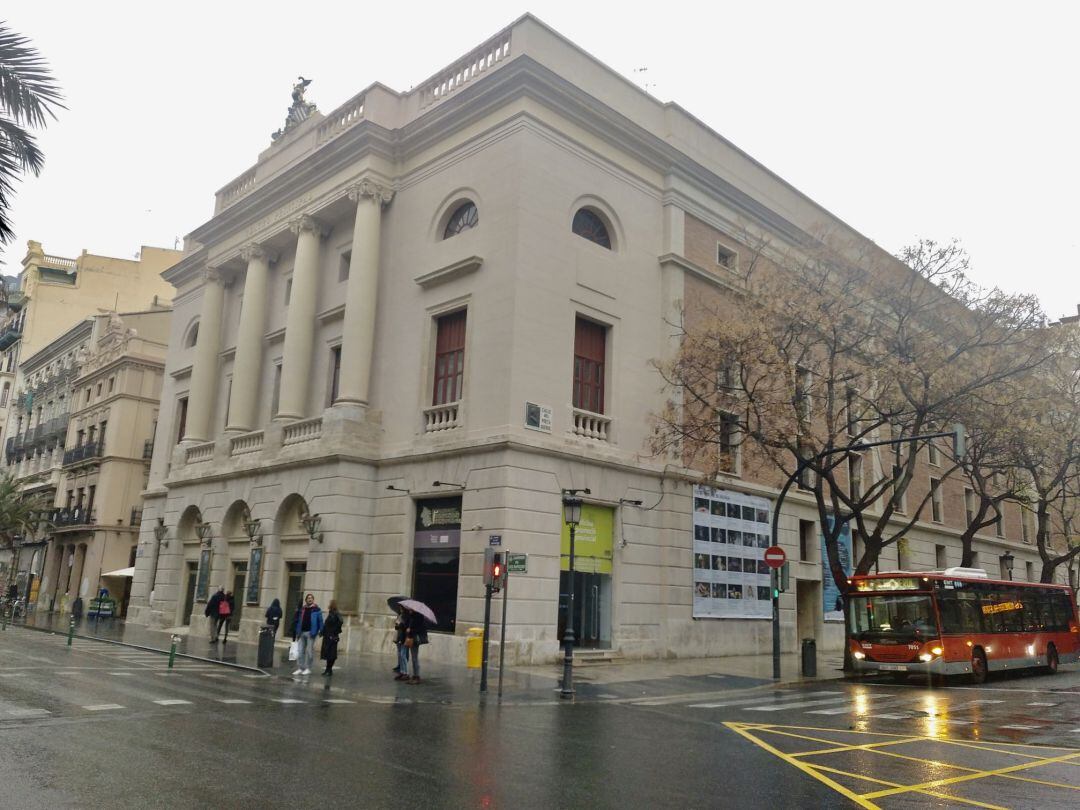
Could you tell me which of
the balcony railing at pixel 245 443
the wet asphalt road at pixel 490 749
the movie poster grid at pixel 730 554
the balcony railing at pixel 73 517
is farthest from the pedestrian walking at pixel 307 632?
the balcony railing at pixel 73 517

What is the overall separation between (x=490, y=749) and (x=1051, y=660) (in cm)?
2297

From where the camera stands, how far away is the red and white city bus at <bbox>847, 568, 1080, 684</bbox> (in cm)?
2067

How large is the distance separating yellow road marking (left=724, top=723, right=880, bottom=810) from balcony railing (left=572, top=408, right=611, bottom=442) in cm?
1215

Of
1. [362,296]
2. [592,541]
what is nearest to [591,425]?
[592,541]

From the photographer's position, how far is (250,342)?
103ft

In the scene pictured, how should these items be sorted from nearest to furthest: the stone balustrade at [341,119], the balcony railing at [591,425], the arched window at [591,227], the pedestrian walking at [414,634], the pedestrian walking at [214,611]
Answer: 1. the pedestrian walking at [414,634]
2. the balcony railing at [591,425]
3. the pedestrian walking at [214,611]
4. the arched window at [591,227]
5. the stone balustrade at [341,119]

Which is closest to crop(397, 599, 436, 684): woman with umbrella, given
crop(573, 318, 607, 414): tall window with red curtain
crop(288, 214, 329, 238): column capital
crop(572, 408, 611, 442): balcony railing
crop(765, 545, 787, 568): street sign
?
crop(572, 408, 611, 442): balcony railing

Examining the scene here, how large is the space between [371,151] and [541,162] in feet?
21.6

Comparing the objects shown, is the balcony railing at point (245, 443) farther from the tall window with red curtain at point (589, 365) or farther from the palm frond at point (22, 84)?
the palm frond at point (22, 84)

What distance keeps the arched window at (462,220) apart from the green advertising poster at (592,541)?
905 cm

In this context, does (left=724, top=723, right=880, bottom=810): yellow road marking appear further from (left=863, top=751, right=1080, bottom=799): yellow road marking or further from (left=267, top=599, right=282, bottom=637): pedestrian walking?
(left=267, top=599, right=282, bottom=637): pedestrian walking

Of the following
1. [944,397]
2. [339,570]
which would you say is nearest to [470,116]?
[339,570]

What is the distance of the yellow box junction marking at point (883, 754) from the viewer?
28.0 feet

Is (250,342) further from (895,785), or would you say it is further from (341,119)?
(895,785)
